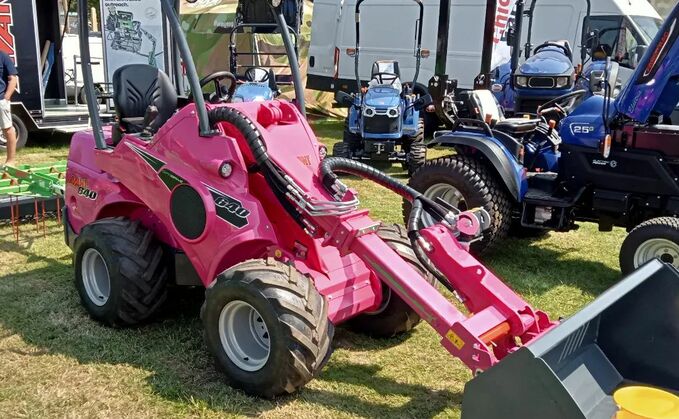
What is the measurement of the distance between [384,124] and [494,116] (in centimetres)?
317

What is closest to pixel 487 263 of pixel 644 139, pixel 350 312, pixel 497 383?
pixel 644 139

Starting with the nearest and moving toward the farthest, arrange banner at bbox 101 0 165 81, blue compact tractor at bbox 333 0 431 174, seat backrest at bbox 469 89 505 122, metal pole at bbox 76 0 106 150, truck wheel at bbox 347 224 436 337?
truck wheel at bbox 347 224 436 337 < metal pole at bbox 76 0 106 150 < seat backrest at bbox 469 89 505 122 < blue compact tractor at bbox 333 0 431 174 < banner at bbox 101 0 165 81

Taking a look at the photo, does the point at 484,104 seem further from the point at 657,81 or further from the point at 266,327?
the point at 266,327

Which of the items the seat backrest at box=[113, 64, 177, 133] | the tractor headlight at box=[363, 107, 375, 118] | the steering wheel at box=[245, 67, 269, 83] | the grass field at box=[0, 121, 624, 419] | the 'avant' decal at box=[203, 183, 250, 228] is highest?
the seat backrest at box=[113, 64, 177, 133]

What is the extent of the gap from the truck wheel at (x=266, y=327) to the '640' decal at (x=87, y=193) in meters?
1.51

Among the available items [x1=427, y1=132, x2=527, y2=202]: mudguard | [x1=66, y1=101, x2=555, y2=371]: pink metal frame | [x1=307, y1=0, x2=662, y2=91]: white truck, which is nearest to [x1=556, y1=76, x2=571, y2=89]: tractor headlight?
[x1=427, y1=132, x2=527, y2=202]: mudguard

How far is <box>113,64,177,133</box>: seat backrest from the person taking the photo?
185 inches

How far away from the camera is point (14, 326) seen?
4117 millimetres

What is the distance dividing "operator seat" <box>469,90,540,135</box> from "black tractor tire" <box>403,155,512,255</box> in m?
0.44

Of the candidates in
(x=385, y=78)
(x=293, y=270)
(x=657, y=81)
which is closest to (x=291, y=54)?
(x=293, y=270)

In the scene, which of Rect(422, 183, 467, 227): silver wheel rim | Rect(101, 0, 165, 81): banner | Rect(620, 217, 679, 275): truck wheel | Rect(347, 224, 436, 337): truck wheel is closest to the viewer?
Rect(347, 224, 436, 337): truck wheel

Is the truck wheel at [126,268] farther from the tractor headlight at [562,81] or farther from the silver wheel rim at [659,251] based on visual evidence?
the tractor headlight at [562,81]

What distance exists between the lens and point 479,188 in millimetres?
5387

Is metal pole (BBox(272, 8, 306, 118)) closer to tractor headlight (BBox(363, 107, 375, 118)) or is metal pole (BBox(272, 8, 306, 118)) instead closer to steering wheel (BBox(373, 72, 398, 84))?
tractor headlight (BBox(363, 107, 375, 118))
